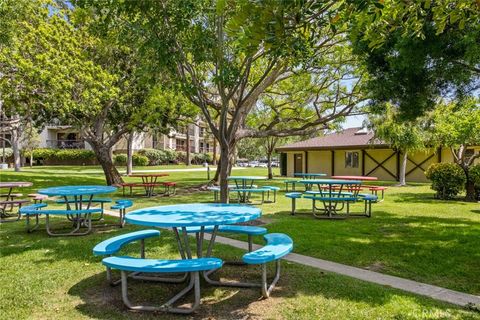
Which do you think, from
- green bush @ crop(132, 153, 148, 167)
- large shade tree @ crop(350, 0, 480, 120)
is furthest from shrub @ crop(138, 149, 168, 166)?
large shade tree @ crop(350, 0, 480, 120)

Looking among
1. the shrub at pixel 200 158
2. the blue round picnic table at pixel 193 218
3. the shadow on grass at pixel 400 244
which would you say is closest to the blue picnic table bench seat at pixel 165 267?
the blue round picnic table at pixel 193 218

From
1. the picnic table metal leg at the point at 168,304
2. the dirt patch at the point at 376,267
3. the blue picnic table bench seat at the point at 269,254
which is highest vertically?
the blue picnic table bench seat at the point at 269,254

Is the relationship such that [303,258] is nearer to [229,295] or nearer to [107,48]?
[229,295]

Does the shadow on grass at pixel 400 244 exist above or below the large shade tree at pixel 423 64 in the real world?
below

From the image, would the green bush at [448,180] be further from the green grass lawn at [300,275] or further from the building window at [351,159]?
the building window at [351,159]

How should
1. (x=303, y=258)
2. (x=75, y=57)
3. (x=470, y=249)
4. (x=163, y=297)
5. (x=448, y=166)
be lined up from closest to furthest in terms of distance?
(x=163, y=297) < (x=303, y=258) < (x=470, y=249) < (x=75, y=57) < (x=448, y=166)

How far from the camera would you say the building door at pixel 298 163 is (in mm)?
33594

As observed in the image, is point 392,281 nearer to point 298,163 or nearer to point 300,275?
point 300,275

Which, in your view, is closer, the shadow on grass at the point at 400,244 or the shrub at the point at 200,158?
the shadow on grass at the point at 400,244

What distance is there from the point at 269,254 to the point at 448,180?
14984mm

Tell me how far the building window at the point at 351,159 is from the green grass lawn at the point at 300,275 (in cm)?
2023

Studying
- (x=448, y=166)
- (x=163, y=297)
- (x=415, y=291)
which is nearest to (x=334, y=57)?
(x=448, y=166)

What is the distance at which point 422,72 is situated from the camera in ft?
25.1

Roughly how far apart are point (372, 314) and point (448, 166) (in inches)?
593
